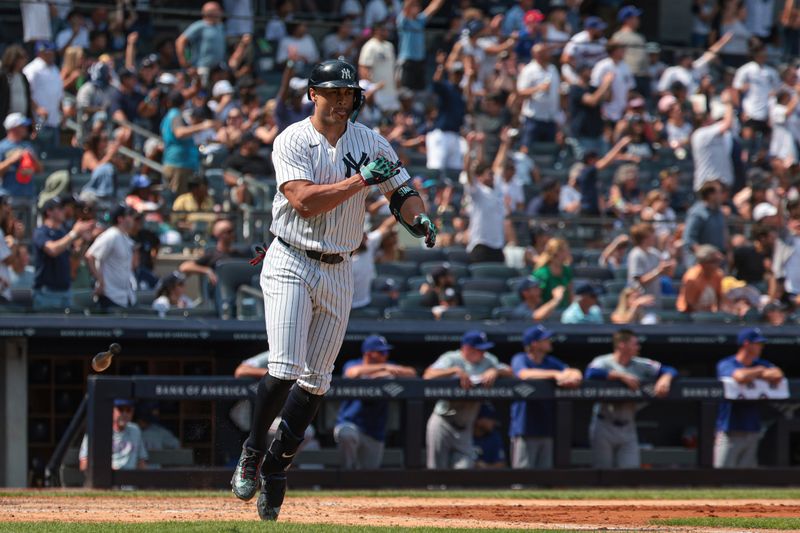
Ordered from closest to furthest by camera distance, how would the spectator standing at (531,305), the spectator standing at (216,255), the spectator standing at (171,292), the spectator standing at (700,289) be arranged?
the spectator standing at (171,292), the spectator standing at (216,255), the spectator standing at (531,305), the spectator standing at (700,289)

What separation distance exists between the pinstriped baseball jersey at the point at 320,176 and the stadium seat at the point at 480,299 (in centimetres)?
646

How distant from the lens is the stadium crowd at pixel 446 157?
12.2m

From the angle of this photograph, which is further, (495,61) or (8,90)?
(495,61)

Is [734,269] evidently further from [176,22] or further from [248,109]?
[176,22]

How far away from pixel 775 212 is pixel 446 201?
11.5ft

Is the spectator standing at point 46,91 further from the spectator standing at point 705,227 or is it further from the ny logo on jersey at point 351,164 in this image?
the ny logo on jersey at point 351,164

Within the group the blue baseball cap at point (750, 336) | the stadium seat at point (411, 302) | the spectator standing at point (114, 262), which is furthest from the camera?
the stadium seat at point (411, 302)

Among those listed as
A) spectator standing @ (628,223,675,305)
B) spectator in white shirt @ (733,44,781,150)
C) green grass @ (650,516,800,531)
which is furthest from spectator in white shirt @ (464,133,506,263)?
green grass @ (650,516,800,531)

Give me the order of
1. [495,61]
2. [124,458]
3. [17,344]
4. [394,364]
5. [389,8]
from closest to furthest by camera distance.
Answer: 1. [124,458]
2. [17,344]
3. [394,364]
4. [495,61]
5. [389,8]

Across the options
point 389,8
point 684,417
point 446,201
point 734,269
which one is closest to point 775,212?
point 734,269

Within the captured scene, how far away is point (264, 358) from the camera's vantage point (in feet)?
34.8

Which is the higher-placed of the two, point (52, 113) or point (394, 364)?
point (52, 113)

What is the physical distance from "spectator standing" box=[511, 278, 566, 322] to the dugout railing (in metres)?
1.27

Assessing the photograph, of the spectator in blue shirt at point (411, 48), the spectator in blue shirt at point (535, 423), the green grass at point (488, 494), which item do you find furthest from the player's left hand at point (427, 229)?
the spectator in blue shirt at point (411, 48)
